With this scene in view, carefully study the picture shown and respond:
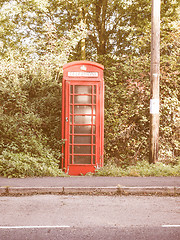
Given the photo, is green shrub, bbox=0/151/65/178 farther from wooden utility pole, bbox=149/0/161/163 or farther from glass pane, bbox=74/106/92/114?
wooden utility pole, bbox=149/0/161/163

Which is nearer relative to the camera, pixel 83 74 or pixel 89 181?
pixel 89 181

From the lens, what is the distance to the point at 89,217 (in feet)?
16.9

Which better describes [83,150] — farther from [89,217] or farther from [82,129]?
[89,217]

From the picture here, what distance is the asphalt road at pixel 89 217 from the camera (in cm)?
437

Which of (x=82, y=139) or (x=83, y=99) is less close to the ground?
(x=83, y=99)

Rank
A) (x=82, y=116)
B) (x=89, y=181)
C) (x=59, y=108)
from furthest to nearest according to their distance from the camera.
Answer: (x=59, y=108)
(x=82, y=116)
(x=89, y=181)

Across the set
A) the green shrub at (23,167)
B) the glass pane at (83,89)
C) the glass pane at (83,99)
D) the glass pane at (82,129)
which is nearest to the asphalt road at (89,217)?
the green shrub at (23,167)

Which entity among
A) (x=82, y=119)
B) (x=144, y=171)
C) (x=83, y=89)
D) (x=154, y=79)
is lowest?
(x=144, y=171)

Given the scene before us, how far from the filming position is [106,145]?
10742 millimetres

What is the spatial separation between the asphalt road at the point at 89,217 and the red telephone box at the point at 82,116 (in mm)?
2301

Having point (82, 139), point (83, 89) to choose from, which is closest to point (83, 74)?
point (83, 89)

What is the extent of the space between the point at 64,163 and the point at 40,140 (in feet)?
3.21

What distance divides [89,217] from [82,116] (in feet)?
13.1

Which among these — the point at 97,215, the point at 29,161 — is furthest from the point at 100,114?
the point at 97,215
